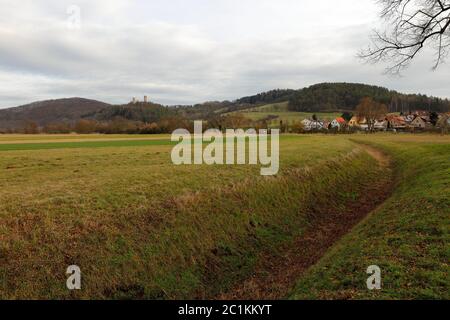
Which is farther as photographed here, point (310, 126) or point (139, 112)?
point (139, 112)

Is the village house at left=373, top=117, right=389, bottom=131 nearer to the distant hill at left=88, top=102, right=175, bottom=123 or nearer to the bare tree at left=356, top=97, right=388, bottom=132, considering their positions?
the bare tree at left=356, top=97, right=388, bottom=132

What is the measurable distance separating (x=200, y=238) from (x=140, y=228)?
96.9 inches

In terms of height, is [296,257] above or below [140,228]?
below

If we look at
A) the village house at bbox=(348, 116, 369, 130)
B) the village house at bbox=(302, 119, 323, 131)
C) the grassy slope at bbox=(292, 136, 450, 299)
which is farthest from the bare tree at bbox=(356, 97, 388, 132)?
A: the grassy slope at bbox=(292, 136, 450, 299)

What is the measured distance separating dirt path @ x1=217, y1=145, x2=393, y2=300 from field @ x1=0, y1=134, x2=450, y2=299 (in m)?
0.07

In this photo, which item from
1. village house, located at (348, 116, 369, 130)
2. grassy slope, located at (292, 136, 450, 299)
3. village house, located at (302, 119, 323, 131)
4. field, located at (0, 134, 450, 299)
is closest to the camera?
grassy slope, located at (292, 136, 450, 299)

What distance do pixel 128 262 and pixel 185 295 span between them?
7.17ft

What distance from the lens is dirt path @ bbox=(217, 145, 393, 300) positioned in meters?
10.1

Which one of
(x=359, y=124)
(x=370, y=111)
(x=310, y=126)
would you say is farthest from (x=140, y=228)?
(x=359, y=124)

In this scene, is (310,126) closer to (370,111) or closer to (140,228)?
(370,111)

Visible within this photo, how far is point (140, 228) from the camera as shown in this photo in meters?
11.8

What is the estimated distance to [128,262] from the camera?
10.2 metres

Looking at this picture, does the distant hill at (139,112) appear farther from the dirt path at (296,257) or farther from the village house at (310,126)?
the dirt path at (296,257)
